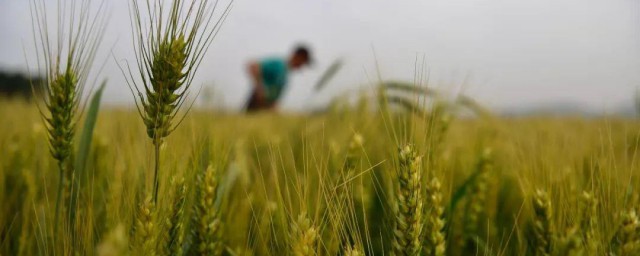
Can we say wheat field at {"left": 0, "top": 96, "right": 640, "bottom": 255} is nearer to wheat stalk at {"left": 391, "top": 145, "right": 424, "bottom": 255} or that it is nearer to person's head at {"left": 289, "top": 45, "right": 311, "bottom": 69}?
wheat stalk at {"left": 391, "top": 145, "right": 424, "bottom": 255}

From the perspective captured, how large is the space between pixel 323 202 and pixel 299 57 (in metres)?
8.78

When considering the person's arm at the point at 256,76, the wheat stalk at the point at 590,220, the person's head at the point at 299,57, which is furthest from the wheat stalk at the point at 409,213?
the person's head at the point at 299,57

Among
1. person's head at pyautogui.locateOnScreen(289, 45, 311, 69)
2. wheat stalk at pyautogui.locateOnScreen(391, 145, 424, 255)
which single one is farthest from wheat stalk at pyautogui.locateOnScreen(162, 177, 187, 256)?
person's head at pyautogui.locateOnScreen(289, 45, 311, 69)

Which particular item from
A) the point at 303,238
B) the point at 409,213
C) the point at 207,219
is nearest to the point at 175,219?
the point at 207,219

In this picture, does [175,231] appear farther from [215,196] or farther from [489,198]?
[489,198]

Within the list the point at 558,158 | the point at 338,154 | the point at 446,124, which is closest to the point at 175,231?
the point at 338,154

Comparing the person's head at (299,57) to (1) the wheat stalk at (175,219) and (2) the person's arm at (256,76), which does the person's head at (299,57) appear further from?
(1) the wheat stalk at (175,219)

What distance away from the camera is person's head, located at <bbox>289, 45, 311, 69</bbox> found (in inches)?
376

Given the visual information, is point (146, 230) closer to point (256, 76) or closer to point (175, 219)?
point (175, 219)

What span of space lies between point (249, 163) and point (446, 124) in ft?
2.22

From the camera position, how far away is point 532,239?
36.8 inches

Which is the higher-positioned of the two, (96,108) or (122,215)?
(96,108)

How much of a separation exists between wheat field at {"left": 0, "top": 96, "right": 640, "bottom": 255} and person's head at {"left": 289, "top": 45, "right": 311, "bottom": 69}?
8.12 meters

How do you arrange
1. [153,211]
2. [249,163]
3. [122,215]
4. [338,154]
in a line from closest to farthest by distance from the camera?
1. [153,211]
2. [122,215]
3. [338,154]
4. [249,163]
